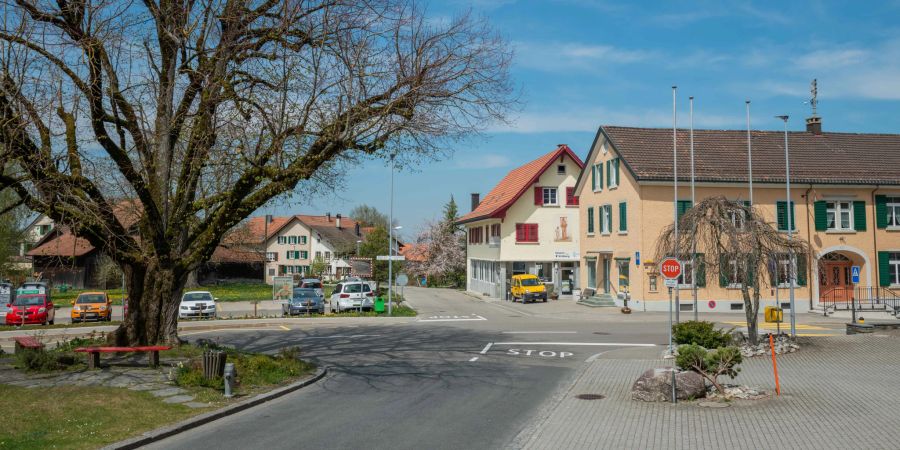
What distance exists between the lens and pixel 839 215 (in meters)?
35.7

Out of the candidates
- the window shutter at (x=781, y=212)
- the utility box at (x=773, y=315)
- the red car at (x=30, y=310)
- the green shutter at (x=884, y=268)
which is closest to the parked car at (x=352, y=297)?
the red car at (x=30, y=310)

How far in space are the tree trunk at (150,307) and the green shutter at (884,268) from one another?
3331cm

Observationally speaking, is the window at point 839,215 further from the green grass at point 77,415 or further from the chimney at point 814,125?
the green grass at point 77,415

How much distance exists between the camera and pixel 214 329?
28938 millimetres

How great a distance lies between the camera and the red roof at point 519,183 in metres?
46.6

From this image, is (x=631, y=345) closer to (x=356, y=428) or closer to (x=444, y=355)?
(x=444, y=355)

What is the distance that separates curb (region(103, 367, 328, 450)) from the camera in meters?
9.59

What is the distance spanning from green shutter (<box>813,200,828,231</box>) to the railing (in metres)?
3.21

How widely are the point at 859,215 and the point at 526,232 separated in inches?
769

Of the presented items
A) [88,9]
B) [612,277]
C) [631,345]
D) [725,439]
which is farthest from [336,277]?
[725,439]

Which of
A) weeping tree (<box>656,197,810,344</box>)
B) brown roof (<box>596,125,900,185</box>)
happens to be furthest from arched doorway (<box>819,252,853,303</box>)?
weeping tree (<box>656,197,810,344</box>)

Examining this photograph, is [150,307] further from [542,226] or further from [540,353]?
[542,226]

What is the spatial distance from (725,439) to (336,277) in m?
78.8

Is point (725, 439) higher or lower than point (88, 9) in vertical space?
lower
